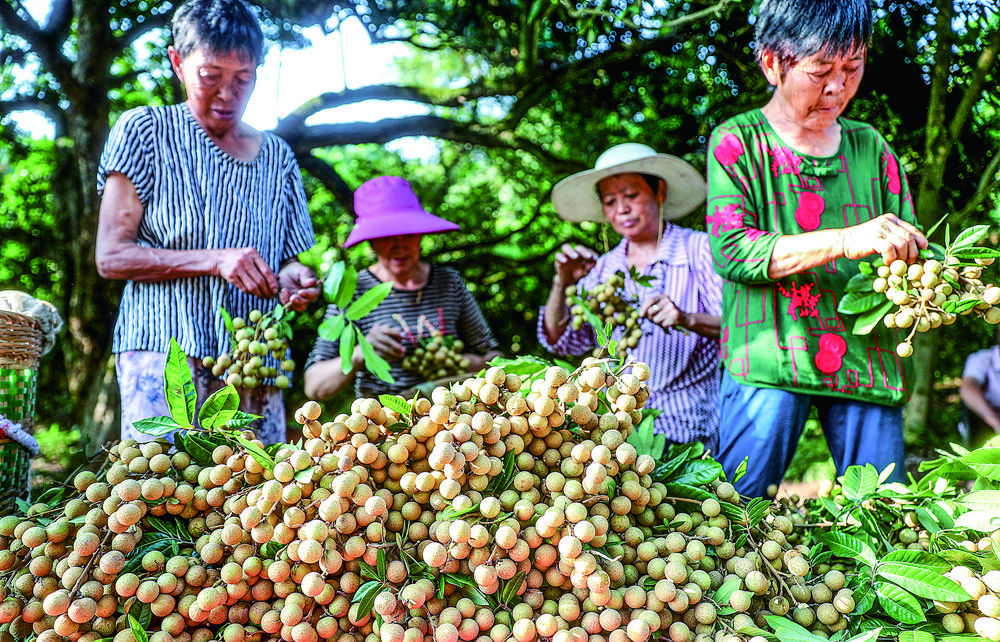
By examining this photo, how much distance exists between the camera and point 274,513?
942 millimetres

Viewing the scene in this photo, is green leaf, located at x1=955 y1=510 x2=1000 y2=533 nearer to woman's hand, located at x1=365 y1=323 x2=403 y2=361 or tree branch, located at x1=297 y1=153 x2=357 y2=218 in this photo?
woman's hand, located at x1=365 y1=323 x2=403 y2=361

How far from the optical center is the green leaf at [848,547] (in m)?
1.05

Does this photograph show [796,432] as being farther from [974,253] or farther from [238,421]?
[238,421]

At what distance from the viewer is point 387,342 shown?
2457 millimetres

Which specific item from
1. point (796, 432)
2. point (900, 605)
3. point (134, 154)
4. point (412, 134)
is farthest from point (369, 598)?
point (412, 134)

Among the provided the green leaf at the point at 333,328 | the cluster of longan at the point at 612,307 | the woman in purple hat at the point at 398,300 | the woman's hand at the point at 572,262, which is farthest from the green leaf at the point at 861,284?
the woman in purple hat at the point at 398,300

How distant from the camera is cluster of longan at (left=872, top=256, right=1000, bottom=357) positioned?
4.23ft

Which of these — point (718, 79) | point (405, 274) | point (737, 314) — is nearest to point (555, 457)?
point (737, 314)

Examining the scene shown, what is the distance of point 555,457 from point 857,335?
923mm

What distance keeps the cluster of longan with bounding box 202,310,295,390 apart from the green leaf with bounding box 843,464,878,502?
4.13ft

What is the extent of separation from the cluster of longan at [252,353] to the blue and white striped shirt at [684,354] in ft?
3.81

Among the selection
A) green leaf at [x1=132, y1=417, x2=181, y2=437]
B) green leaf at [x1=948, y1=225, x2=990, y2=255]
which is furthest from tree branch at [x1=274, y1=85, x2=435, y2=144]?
green leaf at [x1=948, y1=225, x2=990, y2=255]

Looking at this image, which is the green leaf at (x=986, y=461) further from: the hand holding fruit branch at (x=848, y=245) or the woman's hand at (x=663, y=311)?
the woman's hand at (x=663, y=311)

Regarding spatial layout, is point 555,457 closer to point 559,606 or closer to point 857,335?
point 559,606
